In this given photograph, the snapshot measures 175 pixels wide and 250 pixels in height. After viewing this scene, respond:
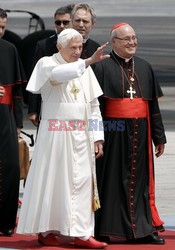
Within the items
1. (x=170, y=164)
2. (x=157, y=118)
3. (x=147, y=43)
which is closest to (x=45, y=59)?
(x=157, y=118)

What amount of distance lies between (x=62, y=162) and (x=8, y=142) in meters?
0.90

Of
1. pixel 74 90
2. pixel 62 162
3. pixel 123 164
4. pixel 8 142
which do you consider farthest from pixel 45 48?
pixel 62 162

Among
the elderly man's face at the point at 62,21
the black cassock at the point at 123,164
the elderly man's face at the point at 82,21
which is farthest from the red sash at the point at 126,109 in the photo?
the elderly man's face at the point at 62,21

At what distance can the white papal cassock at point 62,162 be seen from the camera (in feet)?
29.2

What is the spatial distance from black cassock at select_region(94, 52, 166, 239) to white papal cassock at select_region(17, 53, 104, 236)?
0.29 metres

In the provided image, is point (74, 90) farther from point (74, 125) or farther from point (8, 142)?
point (8, 142)

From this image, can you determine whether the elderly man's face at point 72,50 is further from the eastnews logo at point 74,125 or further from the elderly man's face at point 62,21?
the elderly man's face at point 62,21

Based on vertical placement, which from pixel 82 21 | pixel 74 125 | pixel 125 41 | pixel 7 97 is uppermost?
pixel 82 21

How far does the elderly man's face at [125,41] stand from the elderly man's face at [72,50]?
1.42ft

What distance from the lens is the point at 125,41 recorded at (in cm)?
920

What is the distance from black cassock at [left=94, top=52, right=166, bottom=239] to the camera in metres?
9.25

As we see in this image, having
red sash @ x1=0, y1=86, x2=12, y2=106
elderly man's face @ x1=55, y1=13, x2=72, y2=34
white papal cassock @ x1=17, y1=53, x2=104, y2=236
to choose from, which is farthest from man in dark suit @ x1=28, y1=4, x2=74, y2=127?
white papal cassock @ x1=17, y1=53, x2=104, y2=236

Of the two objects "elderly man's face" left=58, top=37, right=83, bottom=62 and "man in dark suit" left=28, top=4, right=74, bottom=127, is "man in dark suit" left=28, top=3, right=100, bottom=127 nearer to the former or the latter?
"man in dark suit" left=28, top=4, right=74, bottom=127

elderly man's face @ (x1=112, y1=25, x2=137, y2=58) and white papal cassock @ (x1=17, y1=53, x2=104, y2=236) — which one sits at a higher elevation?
elderly man's face @ (x1=112, y1=25, x2=137, y2=58)
